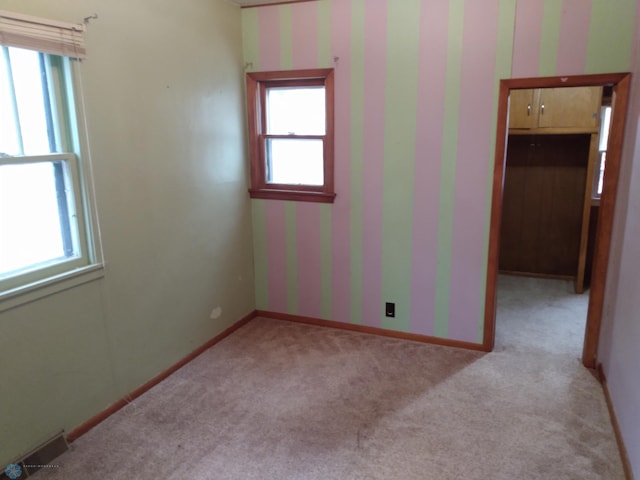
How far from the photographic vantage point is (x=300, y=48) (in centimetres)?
349

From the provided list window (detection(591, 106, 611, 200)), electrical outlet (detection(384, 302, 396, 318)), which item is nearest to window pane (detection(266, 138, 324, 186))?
electrical outlet (detection(384, 302, 396, 318))

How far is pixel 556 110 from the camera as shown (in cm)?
439

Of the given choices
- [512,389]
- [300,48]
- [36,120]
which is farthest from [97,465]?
[300,48]

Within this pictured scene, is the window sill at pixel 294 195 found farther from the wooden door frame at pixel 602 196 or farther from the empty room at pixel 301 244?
the wooden door frame at pixel 602 196

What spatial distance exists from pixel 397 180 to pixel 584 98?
7.34 ft

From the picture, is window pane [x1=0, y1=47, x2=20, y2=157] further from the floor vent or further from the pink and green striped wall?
the pink and green striped wall

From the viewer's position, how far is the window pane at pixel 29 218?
2.13 meters

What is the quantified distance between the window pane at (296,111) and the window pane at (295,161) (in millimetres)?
88

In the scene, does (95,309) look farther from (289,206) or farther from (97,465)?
(289,206)

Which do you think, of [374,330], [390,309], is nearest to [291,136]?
[390,309]

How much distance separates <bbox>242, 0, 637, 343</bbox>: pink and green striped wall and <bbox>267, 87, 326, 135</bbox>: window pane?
0.22 m

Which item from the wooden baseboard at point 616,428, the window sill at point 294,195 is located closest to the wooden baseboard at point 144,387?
the window sill at point 294,195

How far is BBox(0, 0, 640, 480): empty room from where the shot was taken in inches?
88.0

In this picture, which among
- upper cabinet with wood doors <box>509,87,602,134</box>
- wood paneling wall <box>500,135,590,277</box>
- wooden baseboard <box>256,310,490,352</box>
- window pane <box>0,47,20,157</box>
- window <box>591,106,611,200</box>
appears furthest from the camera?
wood paneling wall <box>500,135,590,277</box>
